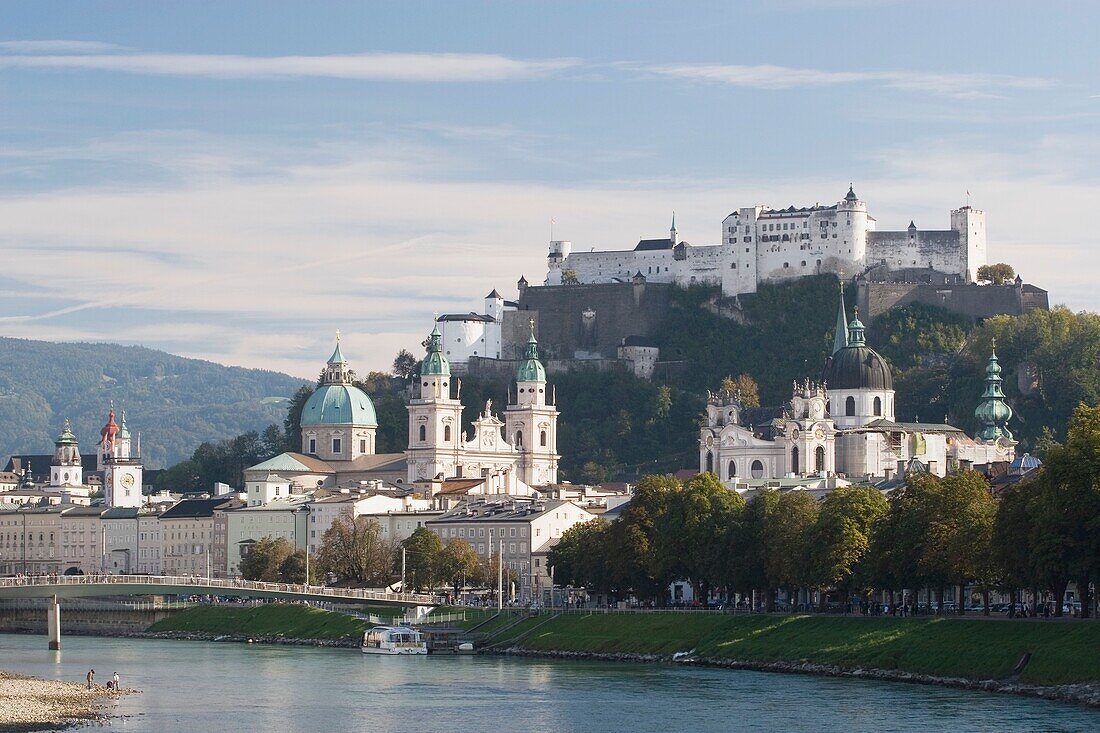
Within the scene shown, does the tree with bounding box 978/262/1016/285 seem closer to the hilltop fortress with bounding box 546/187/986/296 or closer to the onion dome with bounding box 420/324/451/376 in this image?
the hilltop fortress with bounding box 546/187/986/296

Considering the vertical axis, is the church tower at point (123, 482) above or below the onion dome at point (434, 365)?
below

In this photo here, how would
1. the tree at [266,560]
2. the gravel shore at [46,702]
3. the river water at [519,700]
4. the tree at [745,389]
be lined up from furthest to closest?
the tree at [745,389] → the tree at [266,560] → the river water at [519,700] → the gravel shore at [46,702]

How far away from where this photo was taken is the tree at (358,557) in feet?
340

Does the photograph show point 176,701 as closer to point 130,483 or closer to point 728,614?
point 728,614

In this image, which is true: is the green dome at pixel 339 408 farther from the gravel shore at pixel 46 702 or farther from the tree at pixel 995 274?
the gravel shore at pixel 46 702

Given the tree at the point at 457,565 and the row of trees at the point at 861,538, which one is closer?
the row of trees at the point at 861,538

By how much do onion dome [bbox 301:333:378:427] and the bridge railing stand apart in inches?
1929

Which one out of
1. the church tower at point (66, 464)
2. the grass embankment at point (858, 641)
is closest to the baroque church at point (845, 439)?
the grass embankment at point (858, 641)

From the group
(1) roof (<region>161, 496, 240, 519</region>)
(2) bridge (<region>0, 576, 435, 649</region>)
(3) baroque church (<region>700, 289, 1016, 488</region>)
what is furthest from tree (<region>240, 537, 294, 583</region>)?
(3) baroque church (<region>700, 289, 1016, 488</region>)

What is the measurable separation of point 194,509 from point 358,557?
1197 inches

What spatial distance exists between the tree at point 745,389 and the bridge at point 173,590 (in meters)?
46.8

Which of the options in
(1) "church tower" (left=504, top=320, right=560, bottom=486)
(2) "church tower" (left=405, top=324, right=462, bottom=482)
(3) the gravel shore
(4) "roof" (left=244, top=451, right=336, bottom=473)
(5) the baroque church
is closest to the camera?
(3) the gravel shore

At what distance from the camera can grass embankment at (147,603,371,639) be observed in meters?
88.9

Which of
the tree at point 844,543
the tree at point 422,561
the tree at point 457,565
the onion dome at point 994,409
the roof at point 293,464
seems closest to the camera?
the tree at point 844,543
